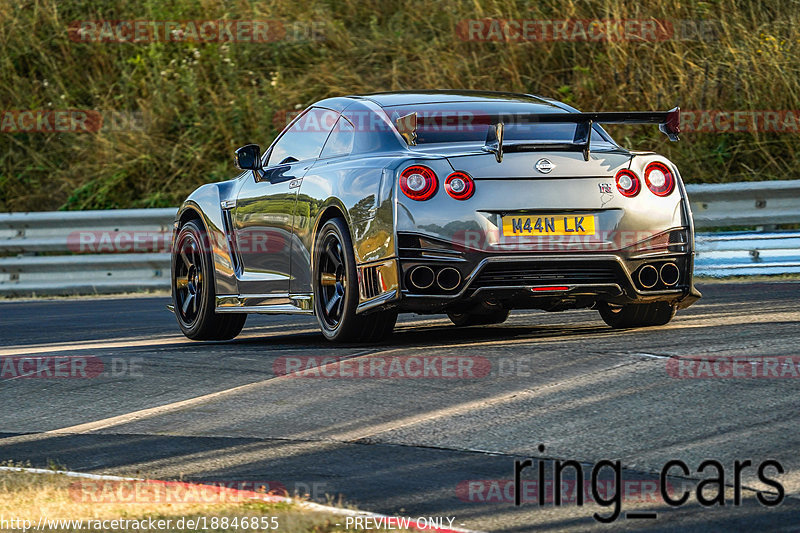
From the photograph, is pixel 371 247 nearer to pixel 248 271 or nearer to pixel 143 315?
pixel 248 271

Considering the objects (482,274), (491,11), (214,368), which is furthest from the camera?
(491,11)

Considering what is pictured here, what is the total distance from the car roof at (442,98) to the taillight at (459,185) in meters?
1.21

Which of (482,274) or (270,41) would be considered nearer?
(482,274)

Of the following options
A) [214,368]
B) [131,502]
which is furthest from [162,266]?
[131,502]

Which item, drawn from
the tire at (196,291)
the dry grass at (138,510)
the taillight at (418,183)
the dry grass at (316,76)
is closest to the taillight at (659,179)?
the taillight at (418,183)

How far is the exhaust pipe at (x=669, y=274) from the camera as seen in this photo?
750 centimetres

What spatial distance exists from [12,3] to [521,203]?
16.8 m

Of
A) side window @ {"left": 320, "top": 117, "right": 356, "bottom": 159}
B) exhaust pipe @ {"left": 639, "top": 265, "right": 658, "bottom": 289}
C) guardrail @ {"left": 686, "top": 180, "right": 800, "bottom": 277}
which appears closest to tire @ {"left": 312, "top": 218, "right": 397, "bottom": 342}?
side window @ {"left": 320, "top": 117, "right": 356, "bottom": 159}

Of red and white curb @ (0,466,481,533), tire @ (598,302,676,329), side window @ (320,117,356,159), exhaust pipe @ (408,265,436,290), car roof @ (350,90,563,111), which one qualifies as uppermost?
car roof @ (350,90,563,111)

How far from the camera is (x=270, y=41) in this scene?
20250 millimetres

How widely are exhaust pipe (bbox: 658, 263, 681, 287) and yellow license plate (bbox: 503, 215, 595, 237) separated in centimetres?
51

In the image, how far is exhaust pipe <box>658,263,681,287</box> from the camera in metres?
7.50

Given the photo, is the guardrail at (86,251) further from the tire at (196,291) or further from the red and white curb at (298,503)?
the red and white curb at (298,503)

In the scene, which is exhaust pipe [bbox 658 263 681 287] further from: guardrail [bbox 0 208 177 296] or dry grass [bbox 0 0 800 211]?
guardrail [bbox 0 208 177 296]
